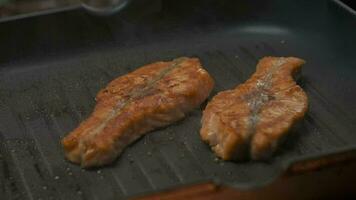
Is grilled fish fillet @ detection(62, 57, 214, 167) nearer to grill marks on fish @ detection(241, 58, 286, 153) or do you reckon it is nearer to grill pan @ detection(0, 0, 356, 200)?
grill pan @ detection(0, 0, 356, 200)

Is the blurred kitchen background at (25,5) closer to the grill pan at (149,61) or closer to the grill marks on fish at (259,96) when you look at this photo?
the grill pan at (149,61)

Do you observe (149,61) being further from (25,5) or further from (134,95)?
(25,5)

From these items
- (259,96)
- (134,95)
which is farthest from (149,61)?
(259,96)

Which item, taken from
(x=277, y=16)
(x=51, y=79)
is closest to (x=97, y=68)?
(x=51, y=79)

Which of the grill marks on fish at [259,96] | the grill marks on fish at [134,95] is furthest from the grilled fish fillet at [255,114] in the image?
the grill marks on fish at [134,95]

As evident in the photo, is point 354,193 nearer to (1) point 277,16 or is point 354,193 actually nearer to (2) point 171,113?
(2) point 171,113

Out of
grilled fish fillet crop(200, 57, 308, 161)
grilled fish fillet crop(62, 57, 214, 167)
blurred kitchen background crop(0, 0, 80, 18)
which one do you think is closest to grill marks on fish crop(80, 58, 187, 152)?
grilled fish fillet crop(62, 57, 214, 167)
